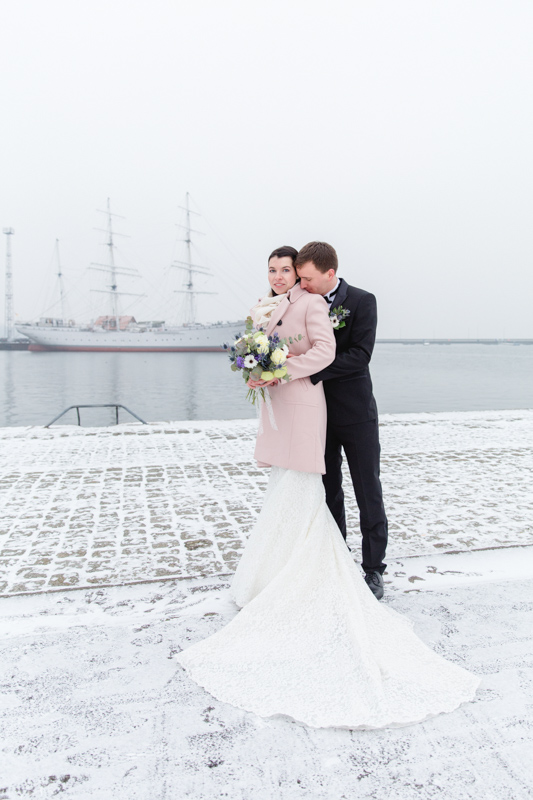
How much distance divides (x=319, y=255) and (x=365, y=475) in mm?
1314

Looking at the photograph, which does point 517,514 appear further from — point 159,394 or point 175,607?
point 159,394

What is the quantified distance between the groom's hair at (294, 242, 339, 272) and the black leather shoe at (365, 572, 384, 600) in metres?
1.85

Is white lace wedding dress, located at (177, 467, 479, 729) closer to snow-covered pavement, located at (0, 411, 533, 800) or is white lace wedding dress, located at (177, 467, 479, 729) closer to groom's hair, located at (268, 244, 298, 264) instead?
snow-covered pavement, located at (0, 411, 533, 800)

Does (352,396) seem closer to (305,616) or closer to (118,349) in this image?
(305,616)

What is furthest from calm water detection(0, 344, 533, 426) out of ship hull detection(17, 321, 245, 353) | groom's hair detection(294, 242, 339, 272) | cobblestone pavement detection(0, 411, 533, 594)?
ship hull detection(17, 321, 245, 353)

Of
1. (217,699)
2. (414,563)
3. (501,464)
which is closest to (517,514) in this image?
(414,563)

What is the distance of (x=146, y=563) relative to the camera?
3875mm

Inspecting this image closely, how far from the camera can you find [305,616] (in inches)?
106

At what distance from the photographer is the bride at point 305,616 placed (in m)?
2.28

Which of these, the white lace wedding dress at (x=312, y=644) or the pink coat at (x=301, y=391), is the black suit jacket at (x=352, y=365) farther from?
the white lace wedding dress at (x=312, y=644)

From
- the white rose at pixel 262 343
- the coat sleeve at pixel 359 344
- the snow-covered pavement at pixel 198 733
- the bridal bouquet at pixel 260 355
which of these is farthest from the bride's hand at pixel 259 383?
the snow-covered pavement at pixel 198 733

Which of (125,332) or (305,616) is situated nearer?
(305,616)

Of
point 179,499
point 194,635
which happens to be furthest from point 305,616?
point 179,499

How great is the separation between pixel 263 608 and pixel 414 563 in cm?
154
